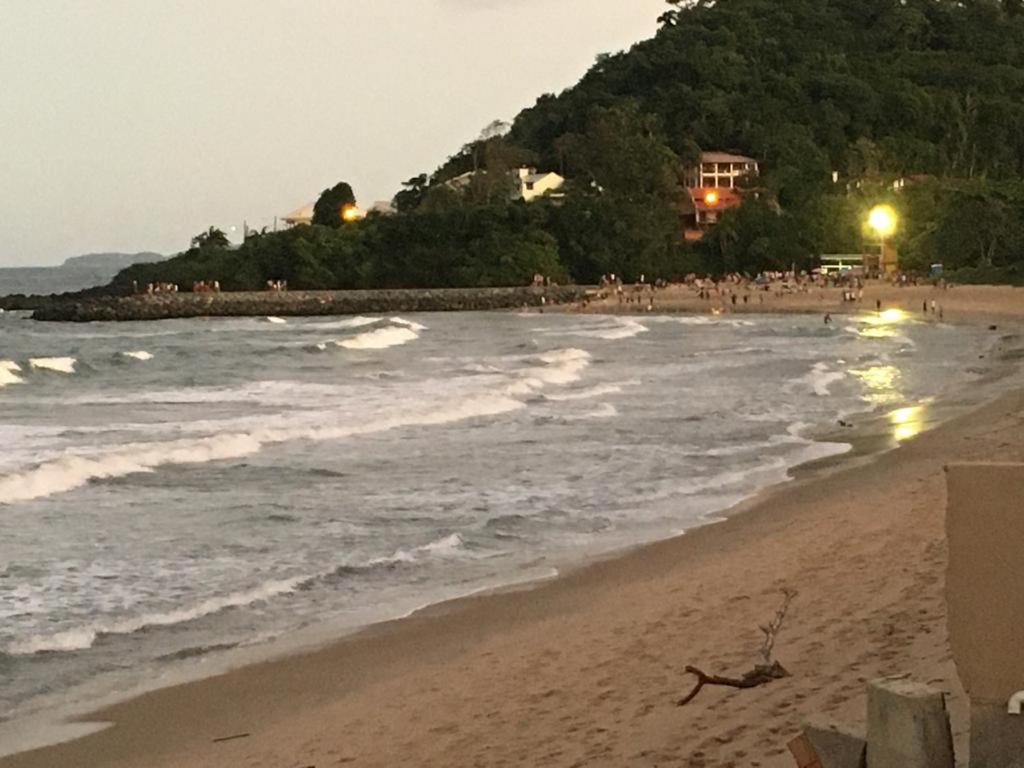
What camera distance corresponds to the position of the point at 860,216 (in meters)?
86.8

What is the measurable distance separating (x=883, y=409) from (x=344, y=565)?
561 inches

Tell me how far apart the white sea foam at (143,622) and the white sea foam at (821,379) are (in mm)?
17633

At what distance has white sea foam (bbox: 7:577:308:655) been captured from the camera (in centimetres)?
939

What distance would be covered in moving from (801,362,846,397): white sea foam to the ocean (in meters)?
0.10

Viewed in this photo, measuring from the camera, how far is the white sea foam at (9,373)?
38.7 m

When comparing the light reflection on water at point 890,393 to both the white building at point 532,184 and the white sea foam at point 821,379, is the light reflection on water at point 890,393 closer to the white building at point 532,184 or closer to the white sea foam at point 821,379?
the white sea foam at point 821,379

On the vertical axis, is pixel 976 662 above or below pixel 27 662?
above

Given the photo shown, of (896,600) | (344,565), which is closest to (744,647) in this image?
(896,600)

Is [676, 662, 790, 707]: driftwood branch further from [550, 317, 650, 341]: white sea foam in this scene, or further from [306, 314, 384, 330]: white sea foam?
[306, 314, 384, 330]: white sea foam

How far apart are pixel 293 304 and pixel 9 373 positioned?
4302cm

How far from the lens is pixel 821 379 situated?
30.2 meters

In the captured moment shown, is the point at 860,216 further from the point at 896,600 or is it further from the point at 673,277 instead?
the point at 896,600

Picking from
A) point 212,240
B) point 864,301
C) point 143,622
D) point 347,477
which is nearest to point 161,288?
point 212,240

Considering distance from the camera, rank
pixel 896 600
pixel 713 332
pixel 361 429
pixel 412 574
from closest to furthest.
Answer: pixel 896 600, pixel 412 574, pixel 361 429, pixel 713 332
